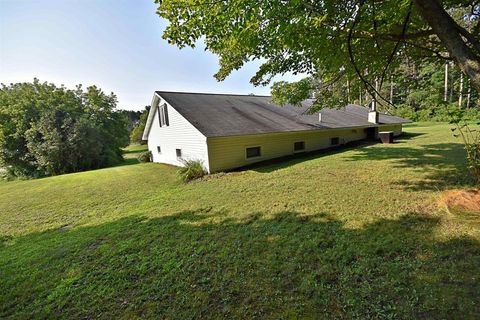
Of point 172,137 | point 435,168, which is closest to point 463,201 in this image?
point 435,168

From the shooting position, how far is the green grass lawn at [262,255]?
2684mm

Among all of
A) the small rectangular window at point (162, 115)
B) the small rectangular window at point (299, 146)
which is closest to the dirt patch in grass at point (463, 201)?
the small rectangular window at point (299, 146)

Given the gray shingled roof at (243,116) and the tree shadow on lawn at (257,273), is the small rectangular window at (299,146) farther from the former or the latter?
the tree shadow on lawn at (257,273)

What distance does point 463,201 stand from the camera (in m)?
4.42

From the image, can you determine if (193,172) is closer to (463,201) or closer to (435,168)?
(463,201)

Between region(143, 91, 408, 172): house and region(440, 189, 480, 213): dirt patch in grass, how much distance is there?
25.3 feet

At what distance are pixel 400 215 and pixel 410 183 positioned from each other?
2337 mm

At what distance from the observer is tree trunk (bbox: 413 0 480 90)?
2.52 meters

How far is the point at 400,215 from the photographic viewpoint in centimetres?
444

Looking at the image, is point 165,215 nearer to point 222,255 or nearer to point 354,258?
point 222,255

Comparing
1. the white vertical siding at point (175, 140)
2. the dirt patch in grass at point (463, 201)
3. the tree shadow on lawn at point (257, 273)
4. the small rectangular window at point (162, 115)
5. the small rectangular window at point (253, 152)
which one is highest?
the small rectangular window at point (162, 115)

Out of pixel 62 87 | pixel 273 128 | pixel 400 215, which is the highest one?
pixel 62 87

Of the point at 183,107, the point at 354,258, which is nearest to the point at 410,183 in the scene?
the point at 354,258

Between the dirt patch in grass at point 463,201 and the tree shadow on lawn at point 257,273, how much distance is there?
78 centimetres
